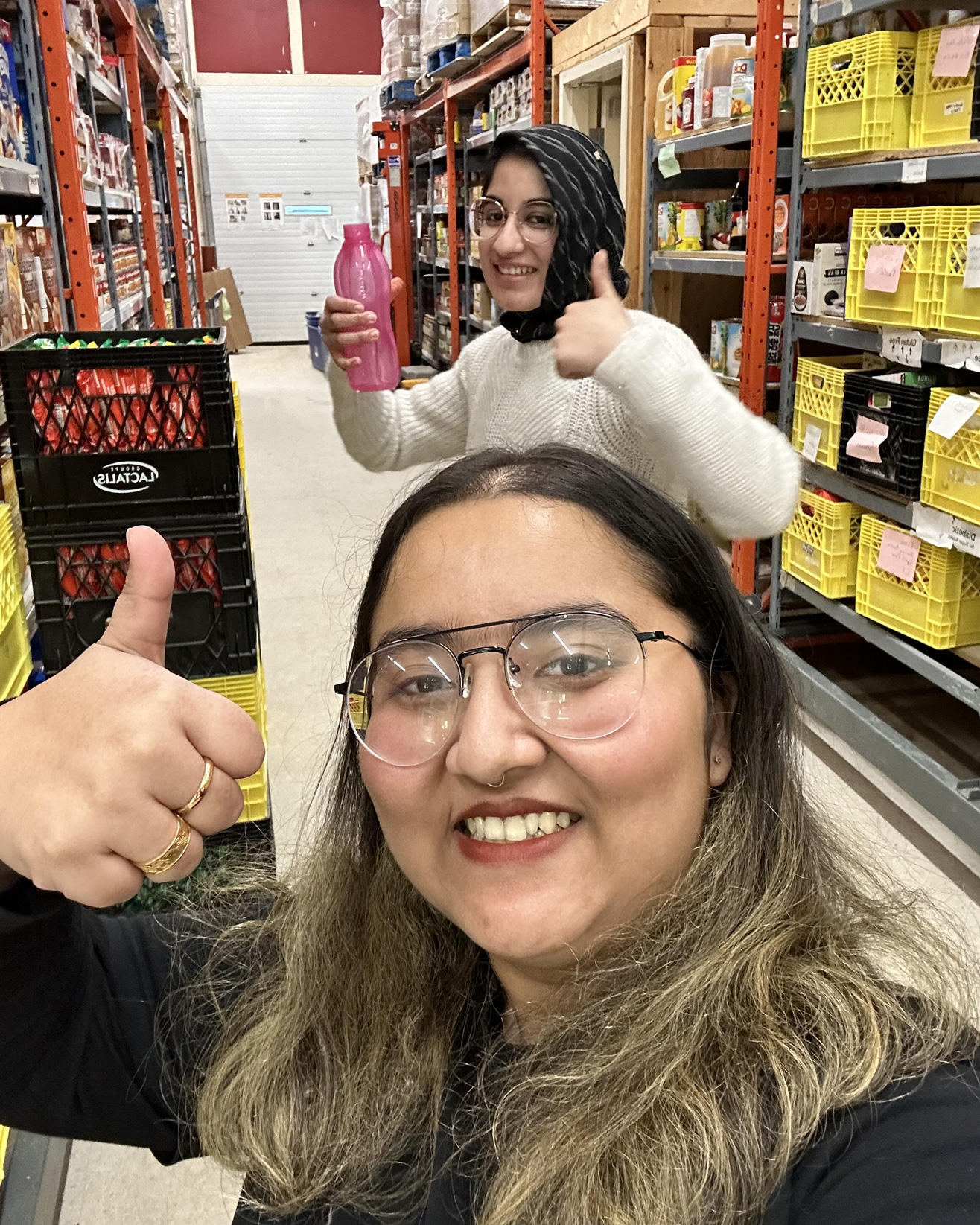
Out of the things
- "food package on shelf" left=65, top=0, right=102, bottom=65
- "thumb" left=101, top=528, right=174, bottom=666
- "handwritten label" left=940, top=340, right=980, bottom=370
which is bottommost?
"thumb" left=101, top=528, right=174, bottom=666

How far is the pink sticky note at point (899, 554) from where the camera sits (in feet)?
9.90

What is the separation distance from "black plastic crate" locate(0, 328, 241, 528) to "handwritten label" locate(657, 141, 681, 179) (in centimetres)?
281

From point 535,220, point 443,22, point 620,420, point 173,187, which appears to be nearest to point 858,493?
point 620,420

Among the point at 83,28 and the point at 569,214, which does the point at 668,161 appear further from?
the point at 83,28

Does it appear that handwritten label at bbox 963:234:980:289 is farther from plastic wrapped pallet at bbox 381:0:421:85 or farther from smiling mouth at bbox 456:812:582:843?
plastic wrapped pallet at bbox 381:0:421:85

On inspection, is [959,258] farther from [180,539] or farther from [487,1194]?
[487,1194]

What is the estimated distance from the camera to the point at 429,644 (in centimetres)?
95

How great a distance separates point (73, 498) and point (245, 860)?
0.68 metres

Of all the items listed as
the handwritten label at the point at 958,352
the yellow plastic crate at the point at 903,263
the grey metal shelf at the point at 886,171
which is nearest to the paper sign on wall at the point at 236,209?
the grey metal shelf at the point at 886,171

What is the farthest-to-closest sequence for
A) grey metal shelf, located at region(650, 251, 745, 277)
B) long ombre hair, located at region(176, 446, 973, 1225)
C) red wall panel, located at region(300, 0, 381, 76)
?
red wall panel, located at region(300, 0, 381, 76) → grey metal shelf, located at region(650, 251, 745, 277) → long ombre hair, located at region(176, 446, 973, 1225)

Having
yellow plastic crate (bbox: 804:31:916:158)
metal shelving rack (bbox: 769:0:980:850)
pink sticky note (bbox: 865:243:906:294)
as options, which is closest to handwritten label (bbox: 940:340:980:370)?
metal shelving rack (bbox: 769:0:980:850)

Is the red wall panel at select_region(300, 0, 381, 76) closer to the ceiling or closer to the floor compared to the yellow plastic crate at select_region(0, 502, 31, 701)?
closer to the ceiling

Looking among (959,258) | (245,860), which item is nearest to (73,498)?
(245,860)

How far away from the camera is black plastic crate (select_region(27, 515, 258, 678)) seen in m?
1.76
